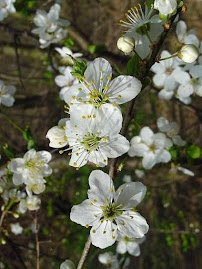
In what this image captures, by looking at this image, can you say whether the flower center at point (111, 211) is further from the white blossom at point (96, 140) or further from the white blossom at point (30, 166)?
the white blossom at point (30, 166)

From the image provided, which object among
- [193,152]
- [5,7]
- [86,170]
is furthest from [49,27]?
[86,170]

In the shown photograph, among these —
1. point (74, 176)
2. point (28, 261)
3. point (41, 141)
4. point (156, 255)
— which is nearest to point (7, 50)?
point (41, 141)

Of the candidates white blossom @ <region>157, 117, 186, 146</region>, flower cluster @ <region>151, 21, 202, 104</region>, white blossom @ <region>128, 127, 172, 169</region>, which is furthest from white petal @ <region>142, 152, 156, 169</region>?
flower cluster @ <region>151, 21, 202, 104</region>

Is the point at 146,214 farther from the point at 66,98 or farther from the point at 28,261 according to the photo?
the point at 66,98

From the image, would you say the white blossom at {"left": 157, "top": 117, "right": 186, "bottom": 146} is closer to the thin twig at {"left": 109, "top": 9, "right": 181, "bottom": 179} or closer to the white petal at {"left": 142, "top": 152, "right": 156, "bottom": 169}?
the white petal at {"left": 142, "top": 152, "right": 156, "bottom": 169}

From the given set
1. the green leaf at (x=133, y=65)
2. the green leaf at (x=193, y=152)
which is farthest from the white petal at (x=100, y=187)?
the green leaf at (x=193, y=152)
